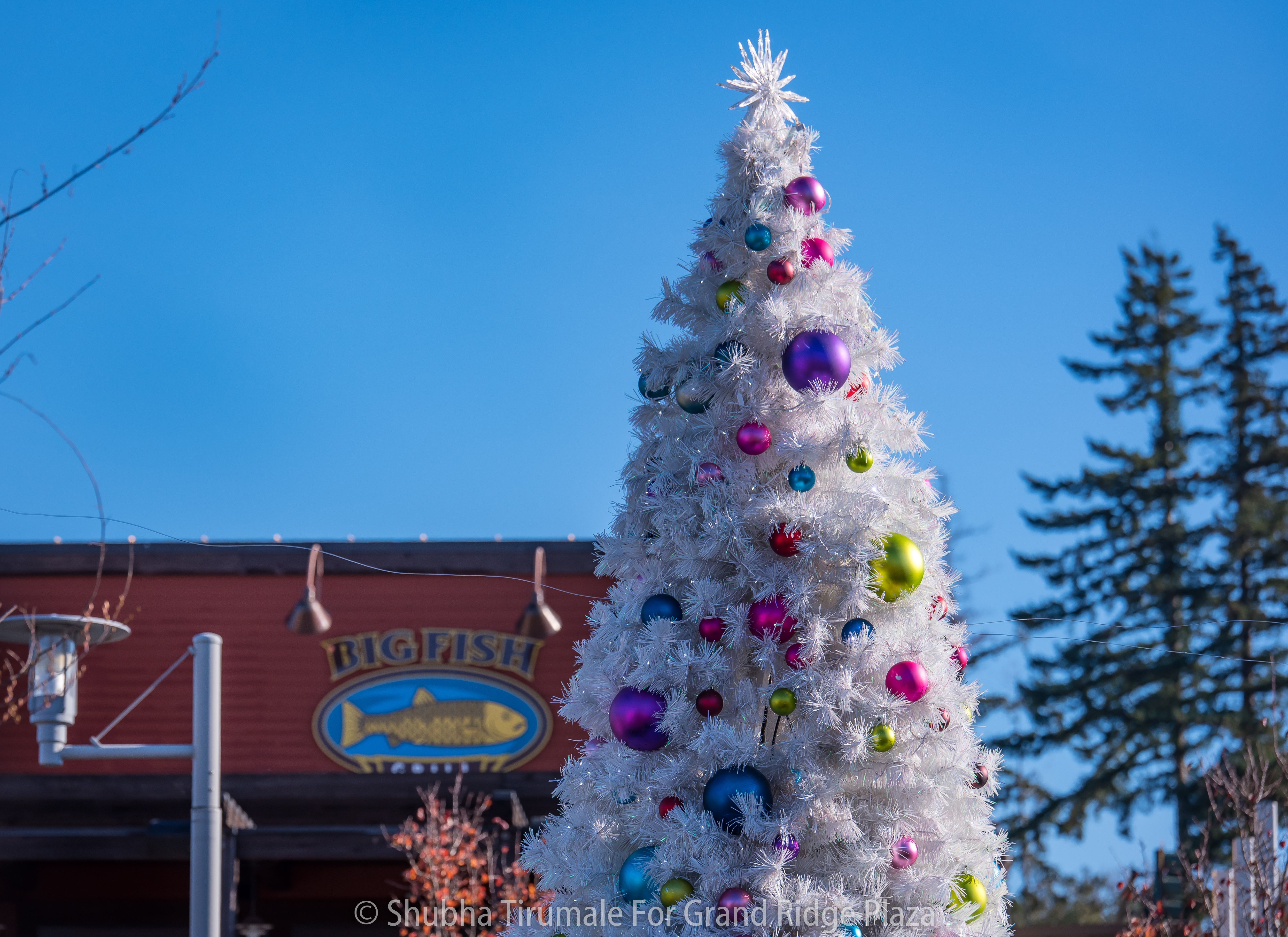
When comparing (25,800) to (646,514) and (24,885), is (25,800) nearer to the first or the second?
(24,885)

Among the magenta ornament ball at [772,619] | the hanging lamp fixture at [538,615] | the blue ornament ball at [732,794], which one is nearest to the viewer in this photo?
the blue ornament ball at [732,794]

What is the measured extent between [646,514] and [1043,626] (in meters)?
19.1

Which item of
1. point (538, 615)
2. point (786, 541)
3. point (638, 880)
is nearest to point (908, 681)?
point (786, 541)

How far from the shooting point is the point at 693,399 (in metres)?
4.95

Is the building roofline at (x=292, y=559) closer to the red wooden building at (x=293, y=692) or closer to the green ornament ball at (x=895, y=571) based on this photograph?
the red wooden building at (x=293, y=692)

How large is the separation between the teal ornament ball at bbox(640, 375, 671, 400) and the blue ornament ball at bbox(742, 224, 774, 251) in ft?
2.28

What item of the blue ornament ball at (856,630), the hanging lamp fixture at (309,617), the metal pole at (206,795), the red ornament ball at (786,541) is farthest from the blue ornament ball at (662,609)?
the hanging lamp fixture at (309,617)

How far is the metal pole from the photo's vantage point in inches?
276

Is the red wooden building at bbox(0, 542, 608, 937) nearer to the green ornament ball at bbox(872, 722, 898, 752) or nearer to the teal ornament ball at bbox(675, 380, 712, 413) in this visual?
the teal ornament ball at bbox(675, 380, 712, 413)

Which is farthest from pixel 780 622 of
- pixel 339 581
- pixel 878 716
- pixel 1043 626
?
pixel 1043 626

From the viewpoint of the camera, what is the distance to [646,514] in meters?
5.08

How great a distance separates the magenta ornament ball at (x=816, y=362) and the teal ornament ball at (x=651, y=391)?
63 centimetres

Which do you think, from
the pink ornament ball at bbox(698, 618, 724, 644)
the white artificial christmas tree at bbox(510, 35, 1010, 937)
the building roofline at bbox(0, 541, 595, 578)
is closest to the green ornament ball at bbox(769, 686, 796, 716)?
the white artificial christmas tree at bbox(510, 35, 1010, 937)

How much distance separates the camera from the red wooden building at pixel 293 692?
12.1 metres
